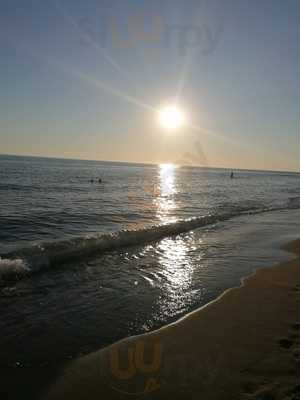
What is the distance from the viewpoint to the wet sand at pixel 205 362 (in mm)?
3734

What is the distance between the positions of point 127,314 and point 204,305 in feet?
5.02

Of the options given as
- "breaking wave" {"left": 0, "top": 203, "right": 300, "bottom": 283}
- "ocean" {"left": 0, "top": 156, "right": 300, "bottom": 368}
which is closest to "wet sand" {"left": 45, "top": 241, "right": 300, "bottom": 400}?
"ocean" {"left": 0, "top": 156, "right": 300, "bottom": 368}

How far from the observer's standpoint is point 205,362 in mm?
4328

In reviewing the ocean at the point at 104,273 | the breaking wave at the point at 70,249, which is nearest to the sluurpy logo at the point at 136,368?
the ocean at the point at 104,273

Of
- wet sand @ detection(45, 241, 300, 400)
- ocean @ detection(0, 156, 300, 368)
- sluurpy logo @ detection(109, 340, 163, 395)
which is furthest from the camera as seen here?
ocean @ detection(0, 156, 300, 368)

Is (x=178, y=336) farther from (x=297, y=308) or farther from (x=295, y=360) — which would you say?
(x=297, y=308)

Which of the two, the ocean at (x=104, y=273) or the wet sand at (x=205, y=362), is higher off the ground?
the wet sand at (x=205, y=362)

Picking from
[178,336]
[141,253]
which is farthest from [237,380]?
[141,253]

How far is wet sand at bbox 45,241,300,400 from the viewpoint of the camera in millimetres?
3734

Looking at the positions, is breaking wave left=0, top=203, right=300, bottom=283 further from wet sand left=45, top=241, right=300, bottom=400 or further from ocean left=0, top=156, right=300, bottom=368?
wet sand left=45, top=241, right=300, bottom=400

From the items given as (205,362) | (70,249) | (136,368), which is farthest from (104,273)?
(205,362)

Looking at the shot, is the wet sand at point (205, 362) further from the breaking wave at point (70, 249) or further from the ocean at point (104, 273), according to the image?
the breaking wave at point (70, 249)

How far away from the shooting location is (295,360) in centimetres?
425

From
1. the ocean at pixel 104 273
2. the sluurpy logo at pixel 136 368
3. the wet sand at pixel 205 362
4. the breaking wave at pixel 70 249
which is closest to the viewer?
the wet sand at pixel 205 362
